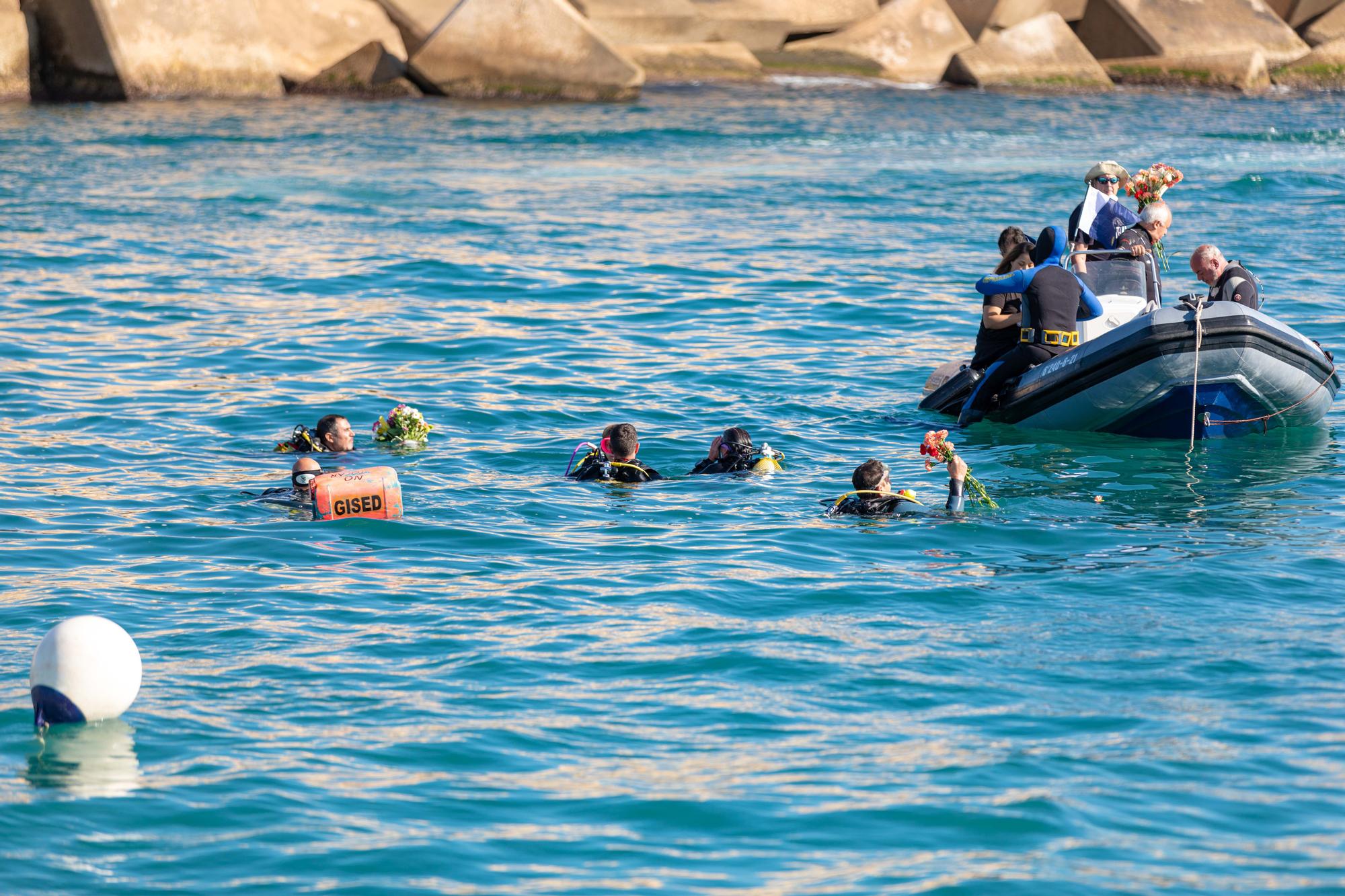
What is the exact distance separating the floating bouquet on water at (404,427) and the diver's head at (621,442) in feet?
6.15

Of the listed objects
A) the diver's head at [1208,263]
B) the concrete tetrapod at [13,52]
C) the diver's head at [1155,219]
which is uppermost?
the concrete tetrapod at [13,52]

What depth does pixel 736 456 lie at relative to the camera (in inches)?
488

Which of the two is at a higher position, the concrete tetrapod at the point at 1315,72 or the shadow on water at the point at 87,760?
the concrete tetrapod at the point at 1315,72

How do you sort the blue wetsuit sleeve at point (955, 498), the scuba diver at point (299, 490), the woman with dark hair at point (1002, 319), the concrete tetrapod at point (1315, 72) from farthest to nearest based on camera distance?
1. the concrete tetrapod at point (1315, 72)
2. the woman with dark hair at point (1002, 319)
3. the scuba diver at point (299, 490)
4. the blue wetsuit sleeve at point (955, 498)

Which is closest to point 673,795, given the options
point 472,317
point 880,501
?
point 880,501

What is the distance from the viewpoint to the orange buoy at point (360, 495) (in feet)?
36.4

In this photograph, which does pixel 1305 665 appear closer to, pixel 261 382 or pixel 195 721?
pixel 195 721

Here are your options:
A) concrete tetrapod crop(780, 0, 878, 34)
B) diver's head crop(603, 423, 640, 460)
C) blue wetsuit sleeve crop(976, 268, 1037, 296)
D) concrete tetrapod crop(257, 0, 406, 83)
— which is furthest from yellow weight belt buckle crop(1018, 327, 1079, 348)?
concrete tetrapod crop(780, 0, 878, 34)

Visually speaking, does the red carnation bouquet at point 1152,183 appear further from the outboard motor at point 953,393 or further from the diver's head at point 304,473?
the diver's head at point 304,473

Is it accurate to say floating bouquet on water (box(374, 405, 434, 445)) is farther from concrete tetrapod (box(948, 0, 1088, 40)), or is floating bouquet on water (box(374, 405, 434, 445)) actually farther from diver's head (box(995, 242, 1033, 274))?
concrete tetrapod (box(948, 0, 1088, 40))

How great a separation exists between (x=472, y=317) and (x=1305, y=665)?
39.4 ft

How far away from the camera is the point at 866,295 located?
1986 cm

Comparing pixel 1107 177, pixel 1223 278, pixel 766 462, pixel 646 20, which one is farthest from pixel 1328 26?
pixel 766 462

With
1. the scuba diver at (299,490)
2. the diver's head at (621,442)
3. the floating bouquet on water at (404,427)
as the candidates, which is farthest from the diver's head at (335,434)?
the diver's head at (621,442)
